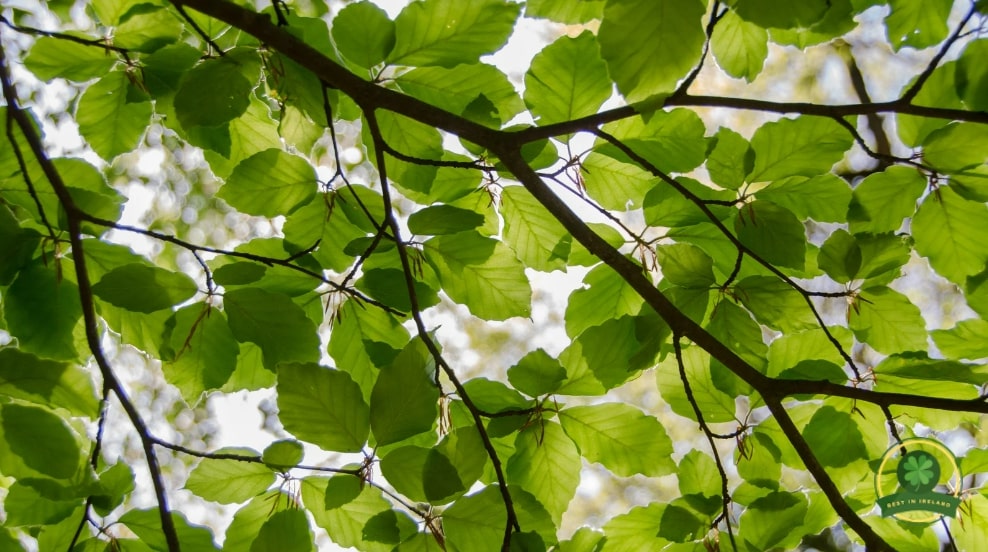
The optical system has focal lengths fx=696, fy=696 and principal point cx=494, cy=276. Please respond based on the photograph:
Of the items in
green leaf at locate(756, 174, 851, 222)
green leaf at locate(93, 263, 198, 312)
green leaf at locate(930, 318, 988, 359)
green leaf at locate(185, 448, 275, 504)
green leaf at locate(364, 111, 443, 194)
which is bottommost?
green leaf at locate(185, 448, 275, 504)

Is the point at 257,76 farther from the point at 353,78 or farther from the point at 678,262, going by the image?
the point at 678,262

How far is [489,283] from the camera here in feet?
3.15

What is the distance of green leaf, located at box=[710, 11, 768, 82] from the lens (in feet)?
3.18

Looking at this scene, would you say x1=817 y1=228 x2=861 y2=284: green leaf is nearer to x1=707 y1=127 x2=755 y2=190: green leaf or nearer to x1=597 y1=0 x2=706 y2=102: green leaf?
x1=707 y1=127 x2=755 y2=190: green leaf

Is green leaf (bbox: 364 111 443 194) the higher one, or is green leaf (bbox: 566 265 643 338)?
green leaf (bbox: 364 111 443 194)

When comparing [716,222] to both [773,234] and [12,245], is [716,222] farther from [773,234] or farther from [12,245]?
[12,245]

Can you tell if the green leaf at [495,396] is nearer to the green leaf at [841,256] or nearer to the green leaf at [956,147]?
the green leaf at [841,256]

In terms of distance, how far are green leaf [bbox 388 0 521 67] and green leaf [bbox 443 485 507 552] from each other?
519mm

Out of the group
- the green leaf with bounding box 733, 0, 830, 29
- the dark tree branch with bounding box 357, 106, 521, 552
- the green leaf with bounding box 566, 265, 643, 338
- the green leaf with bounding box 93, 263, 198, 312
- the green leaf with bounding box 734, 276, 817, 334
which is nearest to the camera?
the green leaf with bounding box 733, 0, 830, 29

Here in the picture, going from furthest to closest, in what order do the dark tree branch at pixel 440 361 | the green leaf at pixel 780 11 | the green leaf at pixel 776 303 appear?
1. the green leaf at pixel 776 303
2. the dark tree branch at pixel 440 361
3. the green leaf at pixel 780 11

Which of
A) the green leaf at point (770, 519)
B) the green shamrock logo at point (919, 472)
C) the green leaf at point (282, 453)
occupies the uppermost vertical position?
the green leaf at point (282, 453)

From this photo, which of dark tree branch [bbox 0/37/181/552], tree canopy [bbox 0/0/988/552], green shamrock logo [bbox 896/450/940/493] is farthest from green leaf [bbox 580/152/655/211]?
dark tree branch [bbox 0/37/181/552]

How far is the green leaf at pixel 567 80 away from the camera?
875mm

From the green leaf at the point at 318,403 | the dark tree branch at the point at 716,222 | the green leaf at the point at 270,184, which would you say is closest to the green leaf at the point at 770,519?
the dark tree branch at the point at 716,222
